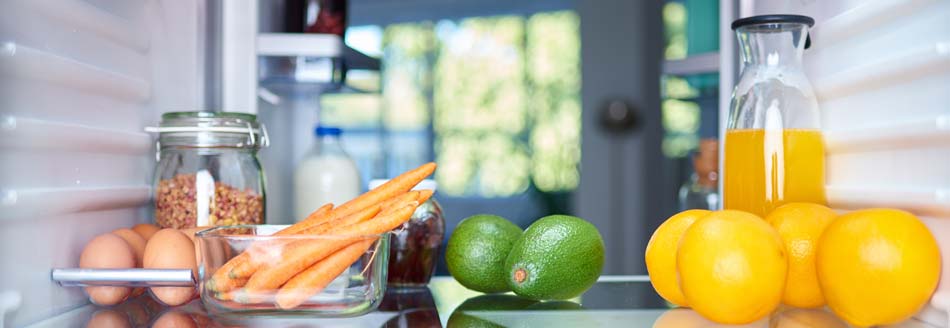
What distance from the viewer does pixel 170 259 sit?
861mm

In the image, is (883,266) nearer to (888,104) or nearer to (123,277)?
(888,104)

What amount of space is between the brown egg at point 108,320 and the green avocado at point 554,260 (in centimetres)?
39

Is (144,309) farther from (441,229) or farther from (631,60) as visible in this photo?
(631,60)

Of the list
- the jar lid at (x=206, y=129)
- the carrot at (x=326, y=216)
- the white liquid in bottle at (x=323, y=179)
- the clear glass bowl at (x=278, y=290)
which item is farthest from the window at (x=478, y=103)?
the clear glass bowl at (x=278, y=290)

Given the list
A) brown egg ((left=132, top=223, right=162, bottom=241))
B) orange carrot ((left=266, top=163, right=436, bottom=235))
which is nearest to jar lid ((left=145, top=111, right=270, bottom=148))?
brown egg ((left=132, top=223, right=162, bottom=241))

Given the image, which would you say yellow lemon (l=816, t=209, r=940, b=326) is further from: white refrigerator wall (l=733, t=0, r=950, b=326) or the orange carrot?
the orange carrot

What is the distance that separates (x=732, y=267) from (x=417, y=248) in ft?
1.44

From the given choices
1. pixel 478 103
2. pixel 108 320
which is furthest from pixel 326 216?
pixel 478 103

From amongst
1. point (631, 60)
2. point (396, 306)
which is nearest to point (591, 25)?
point (631, 60)

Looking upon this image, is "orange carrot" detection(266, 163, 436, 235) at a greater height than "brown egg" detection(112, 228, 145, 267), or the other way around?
"orange carrot" detection(266, 163, 436, 235)

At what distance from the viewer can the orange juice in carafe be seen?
3.07 feet

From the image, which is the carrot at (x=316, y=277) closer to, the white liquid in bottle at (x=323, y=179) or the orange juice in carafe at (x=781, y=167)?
the orange juice in carafe at (x=781, y=167)

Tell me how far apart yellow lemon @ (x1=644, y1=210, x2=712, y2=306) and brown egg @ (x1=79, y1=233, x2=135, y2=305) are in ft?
1.74

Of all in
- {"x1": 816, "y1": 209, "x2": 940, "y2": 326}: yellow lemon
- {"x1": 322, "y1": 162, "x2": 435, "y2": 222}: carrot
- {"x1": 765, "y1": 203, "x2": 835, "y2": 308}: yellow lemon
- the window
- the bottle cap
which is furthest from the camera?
the window
